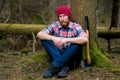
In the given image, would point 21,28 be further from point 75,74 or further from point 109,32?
point 75,74

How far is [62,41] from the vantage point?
5.88 metres

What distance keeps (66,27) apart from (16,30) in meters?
4.49

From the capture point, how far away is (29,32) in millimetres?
10477

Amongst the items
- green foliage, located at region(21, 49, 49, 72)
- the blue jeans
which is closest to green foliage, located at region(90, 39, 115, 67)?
the blue jeans

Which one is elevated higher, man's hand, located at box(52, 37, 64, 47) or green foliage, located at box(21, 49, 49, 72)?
man's hand, located at box(52, 37, 64, 47)

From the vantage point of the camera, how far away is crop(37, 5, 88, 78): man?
5902 millimetres

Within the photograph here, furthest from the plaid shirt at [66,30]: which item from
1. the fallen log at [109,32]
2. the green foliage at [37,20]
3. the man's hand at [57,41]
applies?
the green foliage at [37,20]

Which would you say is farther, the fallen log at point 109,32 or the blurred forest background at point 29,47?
the fallen log at point 109,32

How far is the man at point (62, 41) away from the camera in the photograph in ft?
19.4

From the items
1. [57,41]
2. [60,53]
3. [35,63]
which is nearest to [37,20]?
[35,63]

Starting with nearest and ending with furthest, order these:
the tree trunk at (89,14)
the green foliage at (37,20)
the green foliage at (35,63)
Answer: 1. the green foliage at (35,63)
2. the tree trunk at (89,14)
3. the green foliage at (37,20)

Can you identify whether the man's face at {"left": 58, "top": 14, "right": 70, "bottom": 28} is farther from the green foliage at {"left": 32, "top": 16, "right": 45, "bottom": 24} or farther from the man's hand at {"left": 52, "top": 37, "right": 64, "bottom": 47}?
the green foliage at {"left": 32, "top": 16, "right": 45, "bottom": 24}

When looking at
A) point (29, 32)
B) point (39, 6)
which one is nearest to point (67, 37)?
point (29, 32)

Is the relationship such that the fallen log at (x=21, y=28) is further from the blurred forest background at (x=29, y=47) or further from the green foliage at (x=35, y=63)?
the green foliage at (x=35, y=63)
